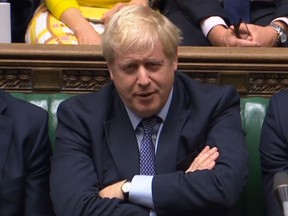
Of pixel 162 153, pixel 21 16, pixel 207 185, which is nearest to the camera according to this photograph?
pixel 207 185

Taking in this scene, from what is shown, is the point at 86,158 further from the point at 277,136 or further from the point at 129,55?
the point at 277,136

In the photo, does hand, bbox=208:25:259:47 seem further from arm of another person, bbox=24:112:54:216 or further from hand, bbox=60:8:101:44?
arm of another person, bbox=24:112:54:216

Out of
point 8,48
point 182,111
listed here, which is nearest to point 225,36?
point 182,111

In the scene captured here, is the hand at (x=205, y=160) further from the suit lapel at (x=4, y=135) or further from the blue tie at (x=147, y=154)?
the suit lapel at (x=4, y=135)

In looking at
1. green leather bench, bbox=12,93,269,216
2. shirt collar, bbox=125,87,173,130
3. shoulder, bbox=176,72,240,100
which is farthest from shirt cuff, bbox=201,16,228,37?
shirt collar, bbox=125,87,173,130

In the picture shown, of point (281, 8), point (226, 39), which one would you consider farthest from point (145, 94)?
point (281, 8)

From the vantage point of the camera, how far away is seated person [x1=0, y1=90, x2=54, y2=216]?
2225 millimetres

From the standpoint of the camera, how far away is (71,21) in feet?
9.10

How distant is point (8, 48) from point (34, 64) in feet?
0.33

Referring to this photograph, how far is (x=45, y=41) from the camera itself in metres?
2.77

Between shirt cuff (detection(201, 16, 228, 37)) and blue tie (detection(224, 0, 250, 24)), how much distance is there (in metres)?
0.08

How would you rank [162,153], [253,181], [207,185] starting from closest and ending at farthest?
[207,185] < [162,153] < [253,181]

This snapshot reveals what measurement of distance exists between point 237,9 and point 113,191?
1036mm

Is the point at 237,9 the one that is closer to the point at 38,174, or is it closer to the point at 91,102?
the point at 91,102
